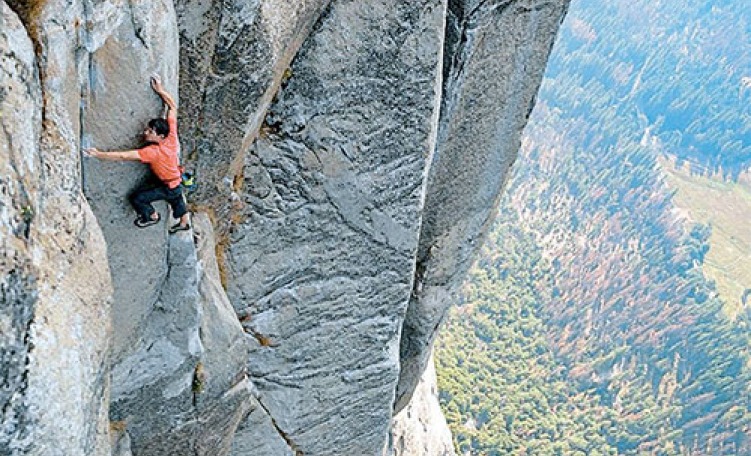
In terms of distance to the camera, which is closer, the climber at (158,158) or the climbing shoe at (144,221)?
the climber at (158,158)

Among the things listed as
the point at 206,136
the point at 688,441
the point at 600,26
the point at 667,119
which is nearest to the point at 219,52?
the point at 206,136

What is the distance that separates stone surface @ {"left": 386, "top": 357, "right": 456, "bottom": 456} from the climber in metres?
10.8

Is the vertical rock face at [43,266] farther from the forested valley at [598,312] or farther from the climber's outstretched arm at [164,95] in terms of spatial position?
the forested valley at [598,312]

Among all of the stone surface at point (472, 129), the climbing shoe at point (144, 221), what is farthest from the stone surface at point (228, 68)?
the stone surface at point (472, 129)

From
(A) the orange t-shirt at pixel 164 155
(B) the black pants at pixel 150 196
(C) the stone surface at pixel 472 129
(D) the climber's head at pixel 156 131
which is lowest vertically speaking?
(B) the black pants at pixel 150 196

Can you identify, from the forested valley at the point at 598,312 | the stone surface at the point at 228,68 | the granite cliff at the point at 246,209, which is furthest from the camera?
the forested valley at the point at 598,312

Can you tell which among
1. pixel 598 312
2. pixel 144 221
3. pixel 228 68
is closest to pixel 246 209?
pixel 228 68

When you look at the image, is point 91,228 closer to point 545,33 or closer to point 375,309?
point 375,309

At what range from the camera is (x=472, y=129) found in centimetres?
1019

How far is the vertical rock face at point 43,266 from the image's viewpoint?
4.07 meters

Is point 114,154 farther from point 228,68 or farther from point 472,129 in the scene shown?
point 472,129

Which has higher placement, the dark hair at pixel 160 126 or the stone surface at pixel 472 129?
the stone surface at pixel 472 129

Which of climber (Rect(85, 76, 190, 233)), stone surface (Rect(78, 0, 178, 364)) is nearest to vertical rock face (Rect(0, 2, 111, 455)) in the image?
stone surface (Rect(78, 0, 178, 364))

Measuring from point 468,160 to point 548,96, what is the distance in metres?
156
